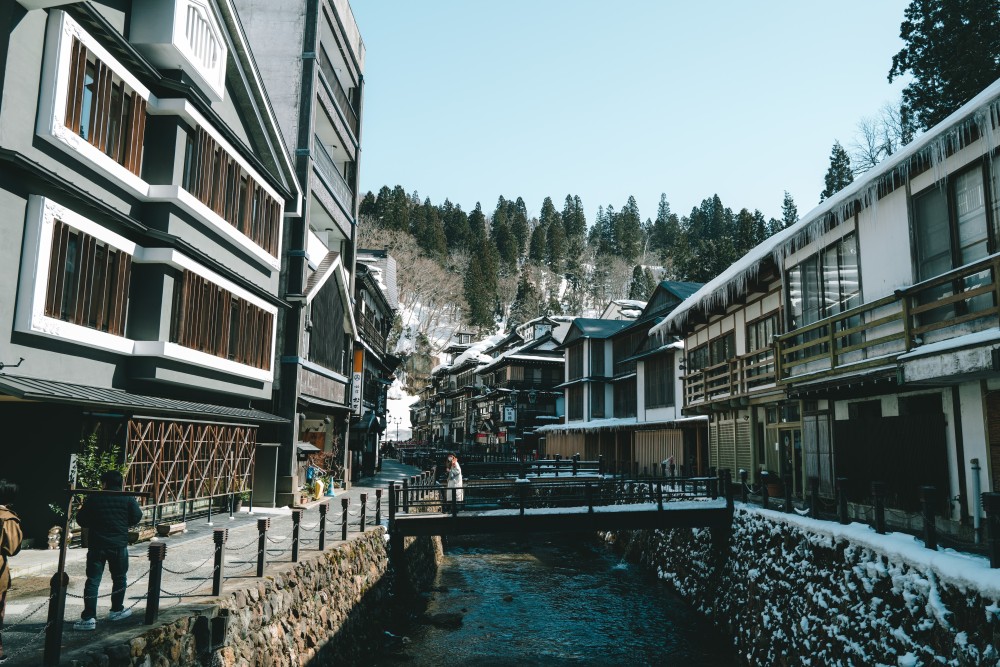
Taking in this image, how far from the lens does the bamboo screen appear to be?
49.3 feet

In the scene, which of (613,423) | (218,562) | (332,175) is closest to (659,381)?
(613,423)

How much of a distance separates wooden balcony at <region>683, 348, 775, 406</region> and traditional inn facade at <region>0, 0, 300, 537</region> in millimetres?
15872

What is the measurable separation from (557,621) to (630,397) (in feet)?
77.5

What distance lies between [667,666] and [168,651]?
11642mm

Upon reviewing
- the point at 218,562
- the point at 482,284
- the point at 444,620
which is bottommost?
the point at 444,620

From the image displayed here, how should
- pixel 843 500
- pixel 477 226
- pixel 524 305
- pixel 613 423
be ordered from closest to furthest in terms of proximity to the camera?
pixel 843 500
pixel 613 423
pixel 524 305
pixel 477 226

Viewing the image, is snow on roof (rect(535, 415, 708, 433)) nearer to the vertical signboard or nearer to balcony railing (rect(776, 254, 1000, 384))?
balcony railing (rect(776, 254, 1000, 384))

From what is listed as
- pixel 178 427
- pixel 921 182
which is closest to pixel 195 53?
pixel 178 427

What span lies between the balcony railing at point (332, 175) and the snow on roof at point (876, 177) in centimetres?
1605

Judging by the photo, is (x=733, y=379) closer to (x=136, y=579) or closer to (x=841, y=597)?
(x=841, y=597)

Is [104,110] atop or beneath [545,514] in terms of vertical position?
atop

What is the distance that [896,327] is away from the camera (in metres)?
14.5

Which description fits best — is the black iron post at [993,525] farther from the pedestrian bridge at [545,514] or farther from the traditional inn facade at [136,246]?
the traditional inn facade at [136,246]

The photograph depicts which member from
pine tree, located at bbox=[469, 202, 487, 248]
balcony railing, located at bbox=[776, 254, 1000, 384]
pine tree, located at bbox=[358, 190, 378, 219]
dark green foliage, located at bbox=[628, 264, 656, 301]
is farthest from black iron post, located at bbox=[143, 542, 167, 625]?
pine tree, located at bbox=[469, 202, 487, 248]
